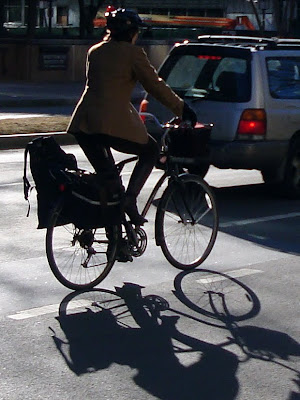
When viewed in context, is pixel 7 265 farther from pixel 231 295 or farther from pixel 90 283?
pixel 231 295

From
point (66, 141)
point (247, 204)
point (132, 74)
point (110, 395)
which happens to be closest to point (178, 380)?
point (110, 395)

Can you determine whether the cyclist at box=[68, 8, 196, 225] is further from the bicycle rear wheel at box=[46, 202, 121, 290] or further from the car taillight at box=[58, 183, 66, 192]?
the car taillight at box=[58, 183, 66, 192]

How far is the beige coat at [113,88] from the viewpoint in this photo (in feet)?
22.4

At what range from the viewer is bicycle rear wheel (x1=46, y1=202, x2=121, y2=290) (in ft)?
22.6

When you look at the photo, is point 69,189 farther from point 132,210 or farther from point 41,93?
point 41,93

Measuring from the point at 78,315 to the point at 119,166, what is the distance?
1.21m

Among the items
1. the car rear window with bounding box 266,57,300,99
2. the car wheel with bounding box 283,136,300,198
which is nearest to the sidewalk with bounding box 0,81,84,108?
the car rear window with bounding box 266,57,300,99

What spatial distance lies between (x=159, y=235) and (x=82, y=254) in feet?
2.22

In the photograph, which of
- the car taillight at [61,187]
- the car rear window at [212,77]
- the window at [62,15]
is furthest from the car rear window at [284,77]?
the window at [62,15]

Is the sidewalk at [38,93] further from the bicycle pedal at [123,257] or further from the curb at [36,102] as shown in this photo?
the bicycle pedal at [123,257]

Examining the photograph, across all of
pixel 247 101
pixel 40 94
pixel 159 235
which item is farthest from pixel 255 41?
pixel 40 94

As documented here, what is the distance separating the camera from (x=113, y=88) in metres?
6.83

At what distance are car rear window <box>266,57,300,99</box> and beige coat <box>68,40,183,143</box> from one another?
4.22 metres

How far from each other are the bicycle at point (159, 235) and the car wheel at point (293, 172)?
11.1 ft
